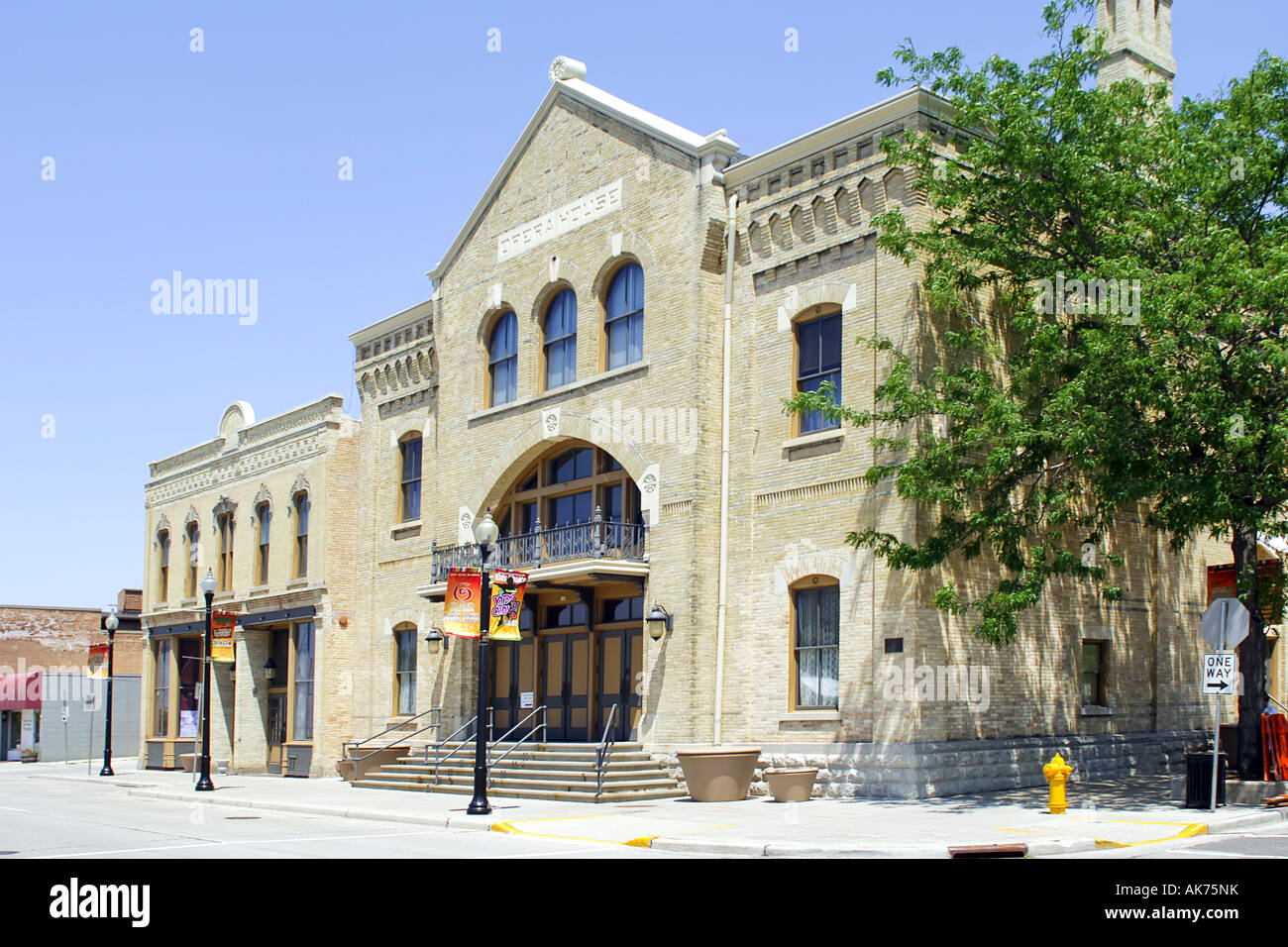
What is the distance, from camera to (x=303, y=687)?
3481 cm

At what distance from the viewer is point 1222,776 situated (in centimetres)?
1797

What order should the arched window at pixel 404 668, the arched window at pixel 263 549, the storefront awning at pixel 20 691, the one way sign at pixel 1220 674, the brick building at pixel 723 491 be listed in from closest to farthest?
the one way sign at pixel 1220 674
the brick building at pixel 723 491
the arched window at pixel 404 668
the arched window at pixel 263 549
the storefront awning at pixel 20 691

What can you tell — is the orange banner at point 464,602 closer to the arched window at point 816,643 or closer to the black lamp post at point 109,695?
the arched window at point 816,643

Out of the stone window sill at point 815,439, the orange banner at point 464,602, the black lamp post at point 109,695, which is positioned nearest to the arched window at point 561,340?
the stone window sill at point 815,439

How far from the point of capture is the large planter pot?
21219 mm

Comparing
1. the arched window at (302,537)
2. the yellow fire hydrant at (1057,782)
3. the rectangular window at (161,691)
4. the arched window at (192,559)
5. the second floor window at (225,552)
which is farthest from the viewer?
the rectangular window at (161,691)

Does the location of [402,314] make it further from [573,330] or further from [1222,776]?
[1222,776]

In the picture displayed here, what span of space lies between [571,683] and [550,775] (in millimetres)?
3294

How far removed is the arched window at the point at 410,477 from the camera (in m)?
32.4

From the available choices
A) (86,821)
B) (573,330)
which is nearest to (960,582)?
(573,330)

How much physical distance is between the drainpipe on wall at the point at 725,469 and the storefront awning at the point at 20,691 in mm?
37568

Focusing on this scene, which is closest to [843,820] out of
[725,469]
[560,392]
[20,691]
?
[725,469]

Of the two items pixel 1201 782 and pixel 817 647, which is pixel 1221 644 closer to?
pixel 1201 782
